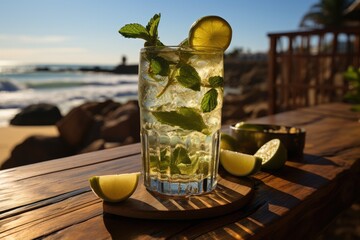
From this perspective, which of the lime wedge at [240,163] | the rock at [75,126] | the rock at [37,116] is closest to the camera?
the lime wedge at [240,163]

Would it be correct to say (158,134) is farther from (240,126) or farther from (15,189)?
(240,126)

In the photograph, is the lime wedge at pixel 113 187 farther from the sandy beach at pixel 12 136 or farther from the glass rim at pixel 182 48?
the sandy beach at pixel 12 136

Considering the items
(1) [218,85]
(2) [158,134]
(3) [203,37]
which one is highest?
(3) [203,37]

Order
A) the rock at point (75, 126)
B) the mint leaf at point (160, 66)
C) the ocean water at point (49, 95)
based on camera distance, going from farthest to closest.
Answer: the ocean water at point (49, 95) < the rock at point (75, 126) < the mint leaf at point (160, 66)

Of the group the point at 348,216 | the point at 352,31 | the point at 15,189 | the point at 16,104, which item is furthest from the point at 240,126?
the point at 16,104

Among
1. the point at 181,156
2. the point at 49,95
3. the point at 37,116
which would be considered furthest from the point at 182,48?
the point at 49,95

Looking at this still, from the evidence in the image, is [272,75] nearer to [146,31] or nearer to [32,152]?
[32,152]

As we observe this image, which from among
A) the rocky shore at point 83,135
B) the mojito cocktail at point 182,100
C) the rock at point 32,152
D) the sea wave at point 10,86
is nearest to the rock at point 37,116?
the rocky shore at point 83,135
